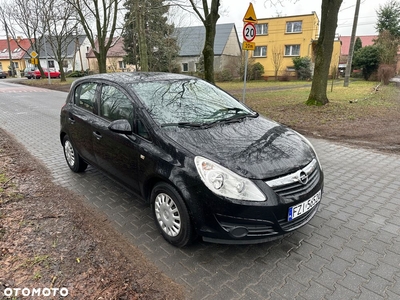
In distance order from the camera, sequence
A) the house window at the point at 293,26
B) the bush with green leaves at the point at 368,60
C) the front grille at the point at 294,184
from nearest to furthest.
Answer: the front grille at the point at 294,184, the bush with green leaves at the point at 368,60, the house window at the point at 293,26

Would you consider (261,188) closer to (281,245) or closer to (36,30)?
(281,245)

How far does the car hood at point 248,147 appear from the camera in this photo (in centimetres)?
255

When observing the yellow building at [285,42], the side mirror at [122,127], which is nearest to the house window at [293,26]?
the yellow building at [285,42]

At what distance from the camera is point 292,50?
112ft

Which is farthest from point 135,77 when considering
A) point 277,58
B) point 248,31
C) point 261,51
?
point 261,51

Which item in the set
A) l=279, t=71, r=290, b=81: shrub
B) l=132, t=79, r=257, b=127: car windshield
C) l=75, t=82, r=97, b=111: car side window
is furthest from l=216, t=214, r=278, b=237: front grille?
l=279, t=71, r=290, b=81: shrub

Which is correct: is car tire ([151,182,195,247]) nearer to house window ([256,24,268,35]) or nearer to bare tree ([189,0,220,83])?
bare tree ([189,0,220,83])

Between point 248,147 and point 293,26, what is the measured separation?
117 ft

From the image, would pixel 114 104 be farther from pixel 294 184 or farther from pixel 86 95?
pixel 294 184

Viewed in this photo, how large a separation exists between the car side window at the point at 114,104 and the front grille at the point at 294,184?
1.74 m

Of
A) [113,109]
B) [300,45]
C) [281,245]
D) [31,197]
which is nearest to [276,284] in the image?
[281,245]

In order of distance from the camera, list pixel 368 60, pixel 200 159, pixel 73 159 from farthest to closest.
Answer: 1. pixel 368 60
2. pixel 73 159
3. pixel 200 159

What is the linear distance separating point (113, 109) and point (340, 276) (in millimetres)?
3059

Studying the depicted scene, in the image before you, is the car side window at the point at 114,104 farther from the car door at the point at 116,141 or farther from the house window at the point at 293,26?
the house window at the point at 293,26
